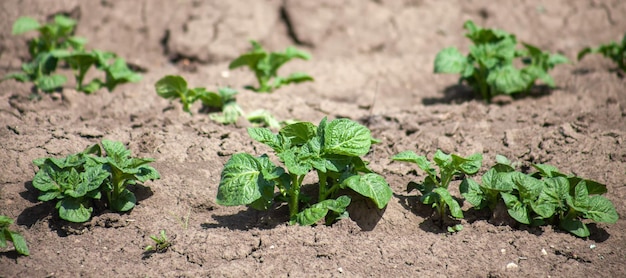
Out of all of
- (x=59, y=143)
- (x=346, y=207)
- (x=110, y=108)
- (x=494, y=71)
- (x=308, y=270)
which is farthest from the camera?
(x=494, y=71)

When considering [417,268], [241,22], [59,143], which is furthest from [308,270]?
[241,22]

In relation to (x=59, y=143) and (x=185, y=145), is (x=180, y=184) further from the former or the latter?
(x=59, y=143)

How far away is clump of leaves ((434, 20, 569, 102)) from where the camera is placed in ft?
16.8

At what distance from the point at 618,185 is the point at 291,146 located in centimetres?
203

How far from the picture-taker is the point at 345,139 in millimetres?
3346

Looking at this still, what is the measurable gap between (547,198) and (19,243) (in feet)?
9.39

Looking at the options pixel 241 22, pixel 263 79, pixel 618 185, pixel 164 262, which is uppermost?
pixel 241 22

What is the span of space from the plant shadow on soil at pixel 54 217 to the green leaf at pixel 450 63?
283 cm

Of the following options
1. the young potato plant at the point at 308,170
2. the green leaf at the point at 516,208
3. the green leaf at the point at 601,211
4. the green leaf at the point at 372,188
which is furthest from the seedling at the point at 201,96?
the green leaf at the point at 601,211

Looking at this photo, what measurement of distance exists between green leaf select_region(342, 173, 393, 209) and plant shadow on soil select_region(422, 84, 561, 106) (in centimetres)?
232

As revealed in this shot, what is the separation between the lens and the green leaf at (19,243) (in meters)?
3.17

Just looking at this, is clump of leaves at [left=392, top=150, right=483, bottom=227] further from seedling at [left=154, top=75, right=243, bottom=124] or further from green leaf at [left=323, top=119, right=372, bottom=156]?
seedling at [left=154, top=75, right=243, bottom=124]

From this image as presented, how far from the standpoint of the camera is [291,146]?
11.7 ft

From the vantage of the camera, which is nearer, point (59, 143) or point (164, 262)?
point (164, 262)
